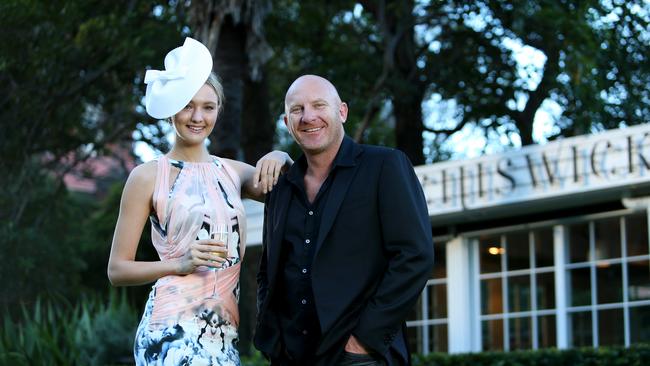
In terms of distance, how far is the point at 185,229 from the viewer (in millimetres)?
3996

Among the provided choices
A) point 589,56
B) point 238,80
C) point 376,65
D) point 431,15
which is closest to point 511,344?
point 589,56

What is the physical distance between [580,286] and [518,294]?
3.20 ft

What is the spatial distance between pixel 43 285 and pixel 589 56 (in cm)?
954

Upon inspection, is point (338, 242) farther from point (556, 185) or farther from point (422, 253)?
point (556, 185)

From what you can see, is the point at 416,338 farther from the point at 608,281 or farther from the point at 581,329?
the point at 608,281

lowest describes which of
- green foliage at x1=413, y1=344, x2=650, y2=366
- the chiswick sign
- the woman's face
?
green foliage at x1=413, y1=344, x2=650, y2=366

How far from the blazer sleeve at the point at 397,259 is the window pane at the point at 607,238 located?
8978 millimetres

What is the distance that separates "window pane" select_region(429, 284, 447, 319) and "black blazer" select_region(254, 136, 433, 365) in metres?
10.6

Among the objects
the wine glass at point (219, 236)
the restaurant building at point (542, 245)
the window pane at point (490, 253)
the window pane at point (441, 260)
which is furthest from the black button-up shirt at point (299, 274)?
the window pane at point (441, 260)

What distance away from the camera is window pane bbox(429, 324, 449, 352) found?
47.8ft

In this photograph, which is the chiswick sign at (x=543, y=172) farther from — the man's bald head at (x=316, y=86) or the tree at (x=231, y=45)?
the man's bald head at (x=316, y=86)

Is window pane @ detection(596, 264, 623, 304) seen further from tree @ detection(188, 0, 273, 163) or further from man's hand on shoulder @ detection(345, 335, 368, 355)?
man's hand on shoulder @ detection(345, 335, 368, 355)

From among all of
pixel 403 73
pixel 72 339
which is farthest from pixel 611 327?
pixel 403 73

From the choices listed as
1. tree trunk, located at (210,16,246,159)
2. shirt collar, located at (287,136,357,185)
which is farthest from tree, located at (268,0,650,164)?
shirt collar, located at (287,136,357,185)
